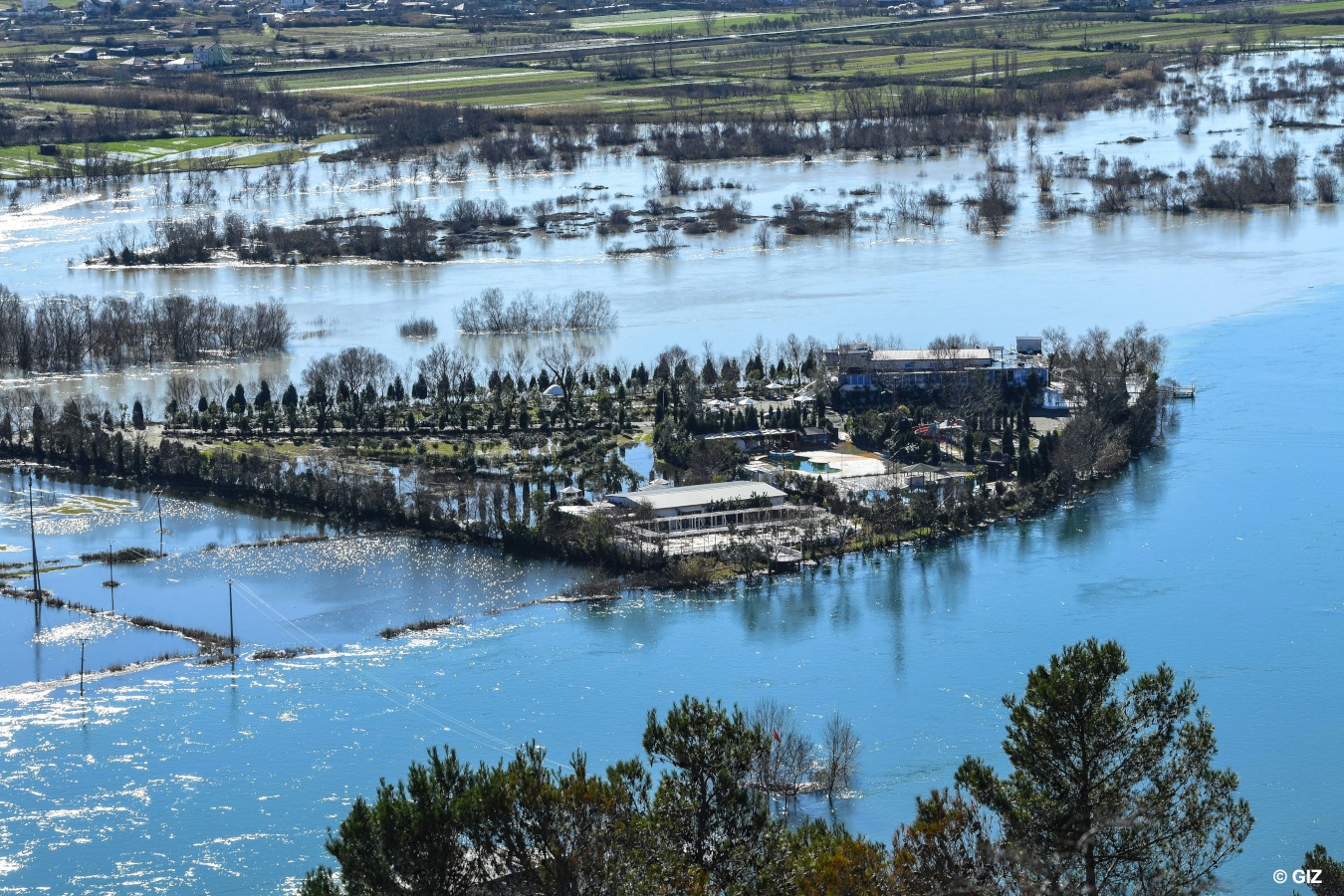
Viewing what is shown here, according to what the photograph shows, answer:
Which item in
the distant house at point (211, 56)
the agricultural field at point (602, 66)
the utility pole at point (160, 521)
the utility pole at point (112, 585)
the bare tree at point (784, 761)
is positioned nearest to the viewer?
the bare tree at point (784, 761)

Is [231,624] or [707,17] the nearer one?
[231,624]

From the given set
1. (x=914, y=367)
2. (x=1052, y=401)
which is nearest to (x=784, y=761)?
(x=1052, y=401)

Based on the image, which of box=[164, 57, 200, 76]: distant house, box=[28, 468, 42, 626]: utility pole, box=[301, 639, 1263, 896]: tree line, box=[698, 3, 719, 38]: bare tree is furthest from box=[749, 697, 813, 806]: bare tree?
box=[698, 3, 719, 38]: bare tree

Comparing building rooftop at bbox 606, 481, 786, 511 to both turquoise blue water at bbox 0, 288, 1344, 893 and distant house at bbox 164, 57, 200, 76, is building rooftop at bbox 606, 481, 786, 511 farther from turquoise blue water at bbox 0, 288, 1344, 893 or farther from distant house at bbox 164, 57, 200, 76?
distant house at bbox 164, 57, 200, 76

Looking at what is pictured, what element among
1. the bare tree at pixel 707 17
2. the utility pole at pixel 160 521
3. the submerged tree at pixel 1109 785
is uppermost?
the bare tree at pixel 707 17

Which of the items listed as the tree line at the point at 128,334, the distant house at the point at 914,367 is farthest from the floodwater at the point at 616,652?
the tree line at the point at 128,334

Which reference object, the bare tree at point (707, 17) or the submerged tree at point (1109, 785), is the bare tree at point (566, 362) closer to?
the submerged tree at point (1109, 785)

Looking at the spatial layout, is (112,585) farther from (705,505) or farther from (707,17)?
(707,17)
